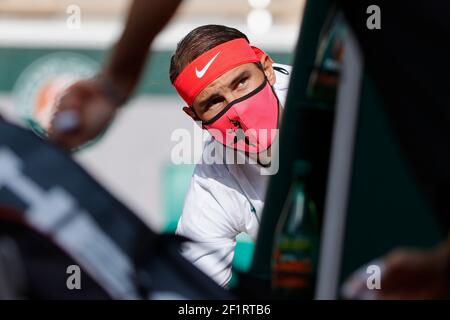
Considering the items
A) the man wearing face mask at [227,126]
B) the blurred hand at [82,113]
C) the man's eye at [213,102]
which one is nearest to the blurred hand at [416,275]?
the blurred hand at [82,113]

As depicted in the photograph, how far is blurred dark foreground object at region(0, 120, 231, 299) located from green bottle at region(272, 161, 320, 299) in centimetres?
33

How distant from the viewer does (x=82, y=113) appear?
103 centimetres

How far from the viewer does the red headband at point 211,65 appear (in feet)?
5.69

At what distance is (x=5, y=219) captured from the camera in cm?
100

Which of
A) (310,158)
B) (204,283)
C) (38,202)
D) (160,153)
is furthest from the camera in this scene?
(160,153)

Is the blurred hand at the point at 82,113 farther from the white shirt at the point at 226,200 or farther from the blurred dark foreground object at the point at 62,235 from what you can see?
the white shirt at the point at 226,200

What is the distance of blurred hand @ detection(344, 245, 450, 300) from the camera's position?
1.06 m

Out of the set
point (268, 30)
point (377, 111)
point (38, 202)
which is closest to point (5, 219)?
point (38, 202)

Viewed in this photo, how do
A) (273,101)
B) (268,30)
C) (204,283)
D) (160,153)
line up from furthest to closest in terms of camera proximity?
(160,153) < (268,30) < (273,101) < (204,283)

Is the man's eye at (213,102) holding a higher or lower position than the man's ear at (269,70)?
lower

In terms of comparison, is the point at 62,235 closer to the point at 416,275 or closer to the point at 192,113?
the point at 416,275
